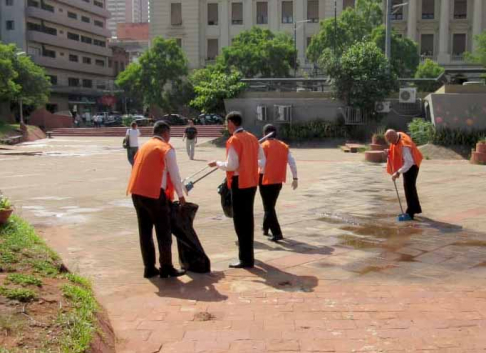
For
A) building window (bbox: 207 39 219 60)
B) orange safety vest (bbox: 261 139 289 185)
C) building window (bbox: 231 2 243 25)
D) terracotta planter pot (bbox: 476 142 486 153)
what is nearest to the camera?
orange safety vest (bbox: 261 139 289 185)

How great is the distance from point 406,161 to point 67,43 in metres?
65.7

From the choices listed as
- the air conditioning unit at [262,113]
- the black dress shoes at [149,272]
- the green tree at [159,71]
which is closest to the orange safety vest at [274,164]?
the black dress shoes at [149,272]

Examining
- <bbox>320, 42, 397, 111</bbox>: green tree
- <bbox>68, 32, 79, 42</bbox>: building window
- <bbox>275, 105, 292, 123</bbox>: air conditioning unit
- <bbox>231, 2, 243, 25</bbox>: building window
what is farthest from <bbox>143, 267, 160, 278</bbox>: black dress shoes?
<bbox>68, 32, 79, 42</bbox>: building window

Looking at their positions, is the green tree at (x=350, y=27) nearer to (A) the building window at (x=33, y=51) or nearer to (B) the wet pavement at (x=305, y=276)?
(A) the building window at (x=33, y=51)

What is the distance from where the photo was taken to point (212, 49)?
6153 centimetres

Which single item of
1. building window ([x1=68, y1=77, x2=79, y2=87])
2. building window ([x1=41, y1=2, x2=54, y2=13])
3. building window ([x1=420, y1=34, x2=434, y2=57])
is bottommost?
building window ([x1=68, y1=77, x2=79, y2=87])

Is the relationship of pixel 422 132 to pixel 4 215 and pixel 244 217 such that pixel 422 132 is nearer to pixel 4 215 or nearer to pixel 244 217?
pixel 244 217

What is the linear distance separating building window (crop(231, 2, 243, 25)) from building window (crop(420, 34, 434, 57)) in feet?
60.3

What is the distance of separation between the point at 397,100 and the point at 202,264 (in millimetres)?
24724

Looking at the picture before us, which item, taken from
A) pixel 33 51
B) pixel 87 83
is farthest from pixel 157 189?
pixel 87 83

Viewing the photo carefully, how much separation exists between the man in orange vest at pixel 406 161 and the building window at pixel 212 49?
5379cm

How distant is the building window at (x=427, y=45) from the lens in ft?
189

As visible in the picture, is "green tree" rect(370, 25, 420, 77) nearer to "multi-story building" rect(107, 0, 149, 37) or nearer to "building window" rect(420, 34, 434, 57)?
"building window" rect(420, 34, 434, 57)

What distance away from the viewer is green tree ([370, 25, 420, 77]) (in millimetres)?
43575
